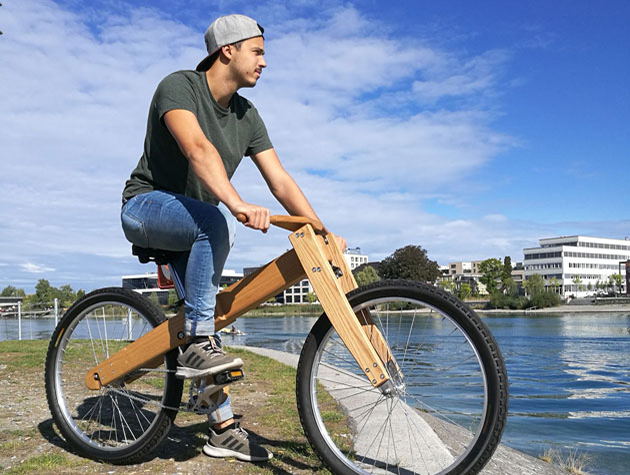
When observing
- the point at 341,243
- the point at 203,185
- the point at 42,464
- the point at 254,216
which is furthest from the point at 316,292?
the point at 42,464

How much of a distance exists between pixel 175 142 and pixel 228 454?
67.8 inches

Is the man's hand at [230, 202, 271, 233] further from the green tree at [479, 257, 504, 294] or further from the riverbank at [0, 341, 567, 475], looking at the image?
the green tree at [479, 257, 504, 294]

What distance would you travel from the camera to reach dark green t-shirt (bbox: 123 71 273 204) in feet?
8.81

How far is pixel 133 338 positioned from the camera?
3.19 m

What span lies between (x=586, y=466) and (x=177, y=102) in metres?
4.82

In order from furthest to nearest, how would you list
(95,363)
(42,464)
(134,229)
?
(95,363) < (42,464) < (134,229)

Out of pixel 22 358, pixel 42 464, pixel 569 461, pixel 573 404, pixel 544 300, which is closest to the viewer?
pixel 42 464

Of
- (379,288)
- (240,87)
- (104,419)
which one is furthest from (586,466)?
(240,87)

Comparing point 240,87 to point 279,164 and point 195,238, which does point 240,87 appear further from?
point 195,238

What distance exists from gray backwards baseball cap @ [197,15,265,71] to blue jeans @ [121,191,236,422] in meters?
0.84

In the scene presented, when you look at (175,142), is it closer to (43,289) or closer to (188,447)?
(188,447)

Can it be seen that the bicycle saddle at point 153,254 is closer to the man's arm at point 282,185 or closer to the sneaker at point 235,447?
the man's arm at point 282,185

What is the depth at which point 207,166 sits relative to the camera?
2486 millimetres

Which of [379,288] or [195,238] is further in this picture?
[195,238]
